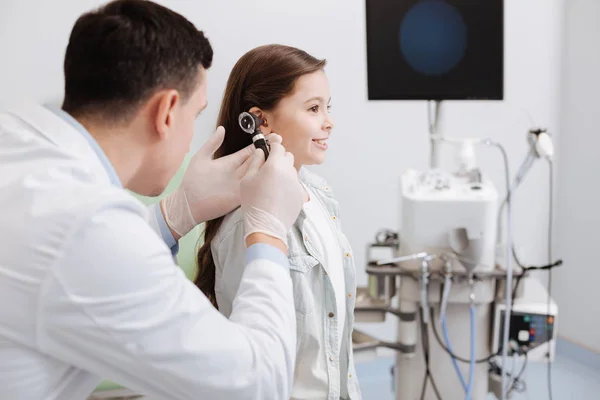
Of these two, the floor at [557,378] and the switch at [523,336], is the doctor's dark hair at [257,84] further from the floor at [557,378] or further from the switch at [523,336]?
the floor at [557,378]

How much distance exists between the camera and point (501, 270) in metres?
1.76

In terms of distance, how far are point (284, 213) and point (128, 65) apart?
343mm

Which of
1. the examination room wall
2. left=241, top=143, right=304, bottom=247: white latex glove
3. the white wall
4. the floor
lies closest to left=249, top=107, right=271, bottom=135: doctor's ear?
left=241, top=143, right=304, bottom=247: white latex glove

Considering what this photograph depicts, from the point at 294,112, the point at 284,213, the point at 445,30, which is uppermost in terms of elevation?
the point at 445,30

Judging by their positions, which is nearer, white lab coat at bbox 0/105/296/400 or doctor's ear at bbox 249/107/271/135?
white lab coat at bbox 0/105/296/400

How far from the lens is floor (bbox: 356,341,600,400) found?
260cm

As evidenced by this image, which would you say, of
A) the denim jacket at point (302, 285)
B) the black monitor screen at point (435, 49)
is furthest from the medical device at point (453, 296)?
the denim jacket at point (302, 285)

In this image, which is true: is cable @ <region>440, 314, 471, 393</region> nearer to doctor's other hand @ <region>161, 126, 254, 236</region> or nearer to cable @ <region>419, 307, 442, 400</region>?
cable @ <region>419, 307, 442, 400</region>

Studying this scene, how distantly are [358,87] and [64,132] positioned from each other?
1.96 m

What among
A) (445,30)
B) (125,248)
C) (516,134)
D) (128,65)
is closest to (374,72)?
(445,30)

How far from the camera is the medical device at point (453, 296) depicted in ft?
Result: 5.64

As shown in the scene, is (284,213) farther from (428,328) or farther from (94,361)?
(428,328)

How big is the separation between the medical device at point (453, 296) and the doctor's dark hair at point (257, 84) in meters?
0.58

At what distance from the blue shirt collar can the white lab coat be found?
0.02 metres
